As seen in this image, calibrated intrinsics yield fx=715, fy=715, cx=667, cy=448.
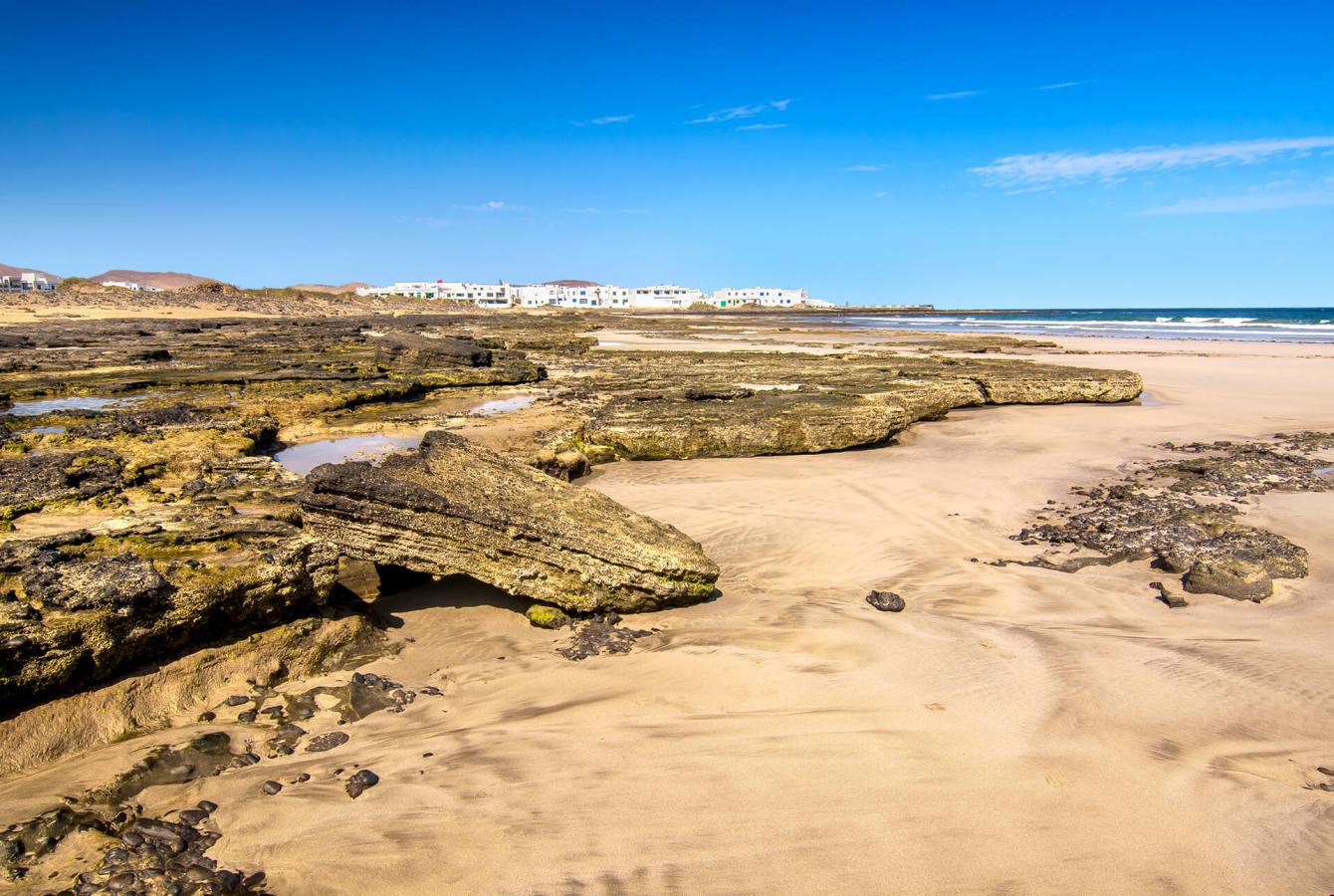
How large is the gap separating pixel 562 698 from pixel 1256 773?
346 cm

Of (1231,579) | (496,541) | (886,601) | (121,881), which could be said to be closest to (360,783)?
(121,881)

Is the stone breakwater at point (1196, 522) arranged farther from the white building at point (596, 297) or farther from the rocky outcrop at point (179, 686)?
the white building at point (596, 297)

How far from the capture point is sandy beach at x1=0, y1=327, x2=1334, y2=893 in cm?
276

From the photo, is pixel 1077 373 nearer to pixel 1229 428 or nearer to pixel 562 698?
pixel 1229 428

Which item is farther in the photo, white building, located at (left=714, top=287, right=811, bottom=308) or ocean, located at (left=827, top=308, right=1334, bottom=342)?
white building, located at (left=714, top=287, right=811, bottom=308)

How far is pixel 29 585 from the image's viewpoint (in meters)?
3.82

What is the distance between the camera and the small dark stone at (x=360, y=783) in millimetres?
3166

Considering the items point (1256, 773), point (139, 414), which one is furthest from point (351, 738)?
point (139, 414)

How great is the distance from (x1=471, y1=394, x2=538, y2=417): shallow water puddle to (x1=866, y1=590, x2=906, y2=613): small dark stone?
946 cm

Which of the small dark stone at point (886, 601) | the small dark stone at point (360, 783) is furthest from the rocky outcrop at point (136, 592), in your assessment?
the small dark stone at point (886, 601)

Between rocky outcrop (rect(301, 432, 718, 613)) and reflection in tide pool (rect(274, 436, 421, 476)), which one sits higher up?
rocky outcrop (rect(301, 432, 718, 613))

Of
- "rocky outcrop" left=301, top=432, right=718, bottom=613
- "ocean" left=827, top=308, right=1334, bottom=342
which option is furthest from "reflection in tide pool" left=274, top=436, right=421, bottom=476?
"ocean" left=827, top=308, right=1334, bottom=342

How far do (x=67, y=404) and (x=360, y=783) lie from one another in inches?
600

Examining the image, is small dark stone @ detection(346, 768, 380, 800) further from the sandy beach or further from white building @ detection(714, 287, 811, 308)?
white building @ detection(714, 287, 811, 308)
